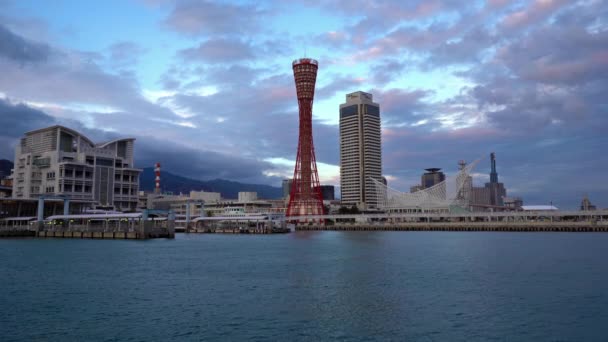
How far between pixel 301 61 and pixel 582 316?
3653 inches

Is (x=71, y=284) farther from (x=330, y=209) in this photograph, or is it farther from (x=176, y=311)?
(x=330, y=209)

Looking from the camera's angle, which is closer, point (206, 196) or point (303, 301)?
point (303, 301)

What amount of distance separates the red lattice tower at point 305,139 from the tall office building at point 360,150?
235 ft

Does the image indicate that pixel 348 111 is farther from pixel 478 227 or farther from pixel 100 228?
pixel 100 228

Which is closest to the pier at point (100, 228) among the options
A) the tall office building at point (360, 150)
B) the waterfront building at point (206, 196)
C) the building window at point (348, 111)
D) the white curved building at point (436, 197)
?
the waterfront building at point (206, 196)

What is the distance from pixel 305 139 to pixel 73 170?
45281 millimetres

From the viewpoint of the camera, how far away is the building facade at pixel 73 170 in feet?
292

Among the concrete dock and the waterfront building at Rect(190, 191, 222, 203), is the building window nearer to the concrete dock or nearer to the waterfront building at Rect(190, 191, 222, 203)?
the waterfront building at Rect(190, 191, 222, 203)

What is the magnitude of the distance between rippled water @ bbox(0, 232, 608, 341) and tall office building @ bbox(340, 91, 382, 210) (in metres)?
152

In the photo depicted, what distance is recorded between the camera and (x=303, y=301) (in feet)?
66.3

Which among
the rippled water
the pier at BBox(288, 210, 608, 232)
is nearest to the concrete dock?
the pier at BBox(288, 210, 608, 232)

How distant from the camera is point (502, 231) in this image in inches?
3708

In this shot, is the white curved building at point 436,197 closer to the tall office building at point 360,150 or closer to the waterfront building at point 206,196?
the tall office building at point 360,150

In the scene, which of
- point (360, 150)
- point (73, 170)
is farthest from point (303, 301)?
point (360, 150)
